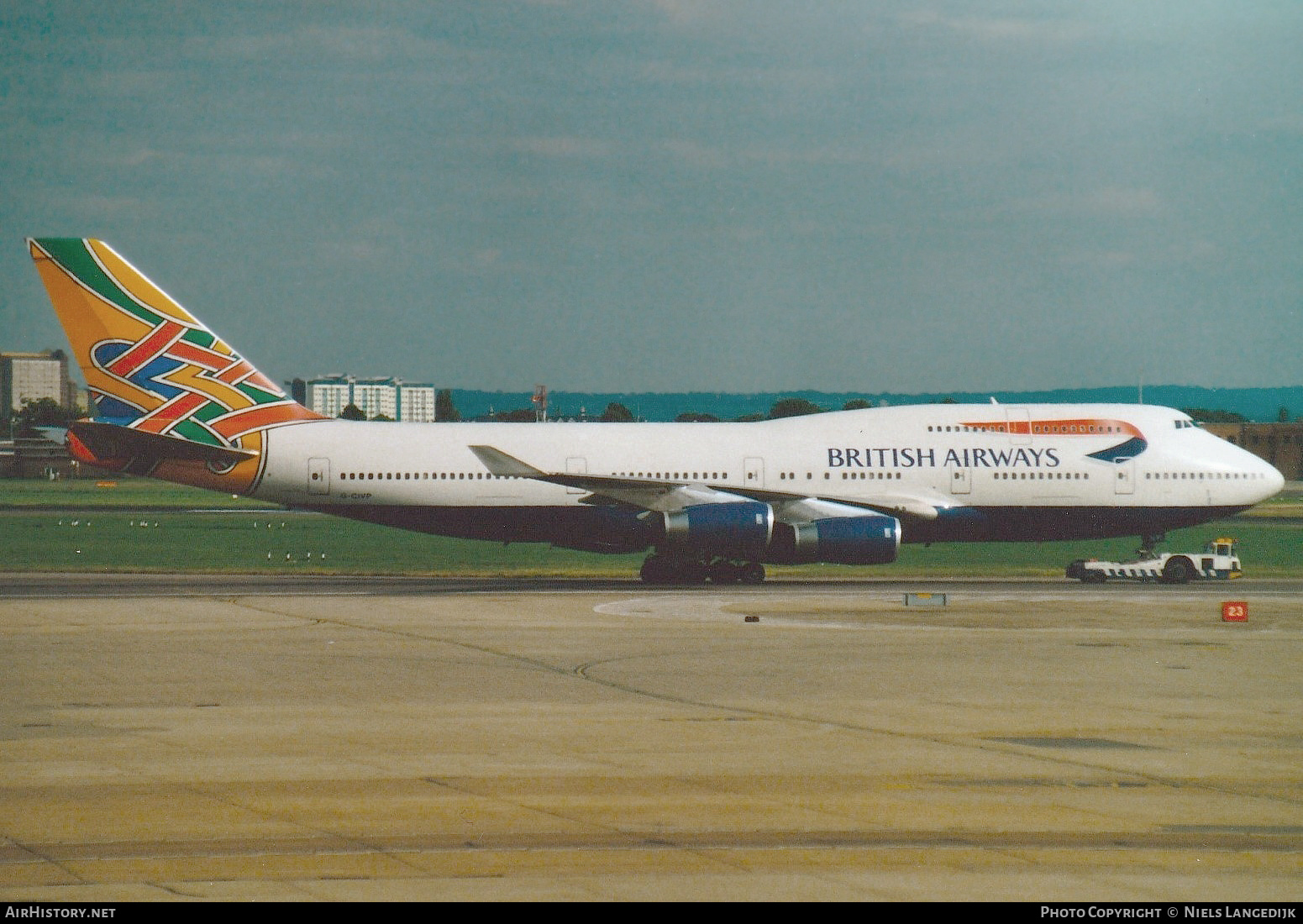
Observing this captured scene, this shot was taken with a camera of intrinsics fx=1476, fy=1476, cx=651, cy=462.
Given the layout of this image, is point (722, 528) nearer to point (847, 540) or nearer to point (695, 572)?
point (695, 572)

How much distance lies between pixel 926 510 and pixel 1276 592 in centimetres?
881

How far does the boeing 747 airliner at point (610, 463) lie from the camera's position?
3919 cm

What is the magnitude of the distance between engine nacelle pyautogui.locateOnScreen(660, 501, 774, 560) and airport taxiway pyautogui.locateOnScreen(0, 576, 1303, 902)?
289 inches

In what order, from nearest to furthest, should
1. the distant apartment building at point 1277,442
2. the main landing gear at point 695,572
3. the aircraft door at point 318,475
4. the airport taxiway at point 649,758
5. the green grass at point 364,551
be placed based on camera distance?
the airport taxiway at point 649,758 < the main landing gear at point 695,572 < the aircraft door at point 318,475 < the green grass at point 364,551 < the distant apartment building at point 1277,442

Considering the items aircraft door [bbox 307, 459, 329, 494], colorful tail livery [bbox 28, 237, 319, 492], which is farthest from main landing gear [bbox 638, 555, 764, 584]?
colorful tail livery [bbox 28, 237, 319, 492]

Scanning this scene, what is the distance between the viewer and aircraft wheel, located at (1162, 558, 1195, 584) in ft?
132


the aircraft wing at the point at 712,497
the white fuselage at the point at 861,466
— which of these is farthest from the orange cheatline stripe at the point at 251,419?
the aircraft wing at the point at 712,497

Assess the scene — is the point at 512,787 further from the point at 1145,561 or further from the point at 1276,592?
the point at 1145,561

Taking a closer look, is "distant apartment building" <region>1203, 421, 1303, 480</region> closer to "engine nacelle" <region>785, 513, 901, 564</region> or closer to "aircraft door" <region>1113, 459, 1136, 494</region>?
"aircraft door" <region>1113, 459, 1136, 494</region>

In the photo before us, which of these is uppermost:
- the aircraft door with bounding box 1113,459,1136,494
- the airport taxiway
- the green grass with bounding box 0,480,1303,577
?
the aircraft door with bounding box 1113,459,1136,494

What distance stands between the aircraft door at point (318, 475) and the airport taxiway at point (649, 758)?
1033 centimetres

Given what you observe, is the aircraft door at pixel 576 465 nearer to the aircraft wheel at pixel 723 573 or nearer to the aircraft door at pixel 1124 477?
the aircraft wheel at pixel 723 573

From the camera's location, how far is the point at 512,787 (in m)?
14.0

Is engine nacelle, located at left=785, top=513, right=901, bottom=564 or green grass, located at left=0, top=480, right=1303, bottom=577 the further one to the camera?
green grass, located at left=0, top=480, right=1303, bottom=577
